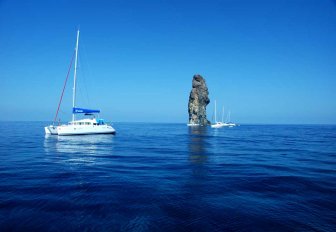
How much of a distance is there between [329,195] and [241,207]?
4.84 meters

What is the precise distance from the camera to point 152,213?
8.15m

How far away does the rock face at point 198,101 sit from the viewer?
159688mm

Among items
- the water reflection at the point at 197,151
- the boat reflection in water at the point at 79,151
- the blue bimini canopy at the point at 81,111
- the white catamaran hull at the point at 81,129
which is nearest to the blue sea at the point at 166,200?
the boat reflection in water at the point at 79,151

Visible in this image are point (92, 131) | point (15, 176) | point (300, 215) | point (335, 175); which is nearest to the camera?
point (300, 215)

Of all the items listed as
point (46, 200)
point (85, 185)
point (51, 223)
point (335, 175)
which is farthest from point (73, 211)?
point (335, 175)

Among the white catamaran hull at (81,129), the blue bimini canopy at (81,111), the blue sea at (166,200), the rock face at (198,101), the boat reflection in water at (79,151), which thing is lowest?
the boat reflection in water at (79,151)

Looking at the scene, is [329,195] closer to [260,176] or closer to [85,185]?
[260,176]

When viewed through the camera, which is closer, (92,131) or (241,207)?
(241,207)

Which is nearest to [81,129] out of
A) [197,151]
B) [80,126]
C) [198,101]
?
[80,126]

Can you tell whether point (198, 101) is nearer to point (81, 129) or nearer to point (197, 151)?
point (81, 129)

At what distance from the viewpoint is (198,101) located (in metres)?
161

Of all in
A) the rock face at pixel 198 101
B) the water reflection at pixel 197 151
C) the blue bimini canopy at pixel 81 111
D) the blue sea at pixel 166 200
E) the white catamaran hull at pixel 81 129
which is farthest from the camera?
the rock face at pixel 198 101

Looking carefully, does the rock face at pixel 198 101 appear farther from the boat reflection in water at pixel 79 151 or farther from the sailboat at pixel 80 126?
the boat reflection in water at pixel 79 151

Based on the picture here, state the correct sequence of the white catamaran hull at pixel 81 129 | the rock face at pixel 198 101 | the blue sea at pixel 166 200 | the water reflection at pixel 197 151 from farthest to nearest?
1. the rock face at pixel 198 101
2. the white catamaran hull at pixel 81 129
3. the water reflection at pixel 197 151
4. the blue sea at pixel 166 200
